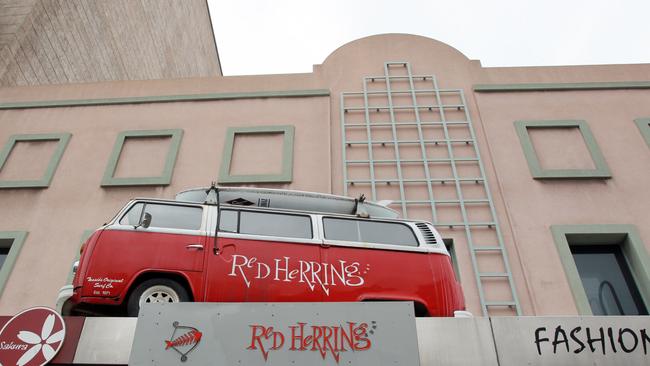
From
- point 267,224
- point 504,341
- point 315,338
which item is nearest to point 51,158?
point 267,224

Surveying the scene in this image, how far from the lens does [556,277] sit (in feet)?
33.7

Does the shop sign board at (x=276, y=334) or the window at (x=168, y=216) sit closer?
the shop sign board at (x=276, y=334)

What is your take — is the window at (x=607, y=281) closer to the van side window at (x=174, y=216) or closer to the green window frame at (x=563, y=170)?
the green window frame at (x=563, y=170)

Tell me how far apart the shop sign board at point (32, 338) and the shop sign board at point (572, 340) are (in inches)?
215

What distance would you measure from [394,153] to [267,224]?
5.79 metres

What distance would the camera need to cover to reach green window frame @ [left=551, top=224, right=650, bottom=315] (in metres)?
10.1

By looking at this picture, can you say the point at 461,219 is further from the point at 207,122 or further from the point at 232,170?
the point at 207,122

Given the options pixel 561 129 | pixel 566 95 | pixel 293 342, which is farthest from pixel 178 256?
pixel 566 95

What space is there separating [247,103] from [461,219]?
253 inches

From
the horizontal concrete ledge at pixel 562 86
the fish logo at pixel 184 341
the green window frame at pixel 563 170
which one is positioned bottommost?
the fish logo at pixel 184 341

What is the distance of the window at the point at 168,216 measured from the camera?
7.16 m

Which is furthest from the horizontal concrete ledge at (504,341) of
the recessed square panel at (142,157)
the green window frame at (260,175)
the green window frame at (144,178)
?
the recessed square panel at (142,157)

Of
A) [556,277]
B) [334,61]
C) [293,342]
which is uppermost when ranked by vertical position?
[334,61]

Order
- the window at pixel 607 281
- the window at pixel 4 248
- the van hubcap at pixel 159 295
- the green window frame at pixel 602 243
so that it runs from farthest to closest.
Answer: the window at pixel 4 248, the window at pixel 607 281, the green window frame at pixel 602 243, the van hubcap at pixel 159 295
